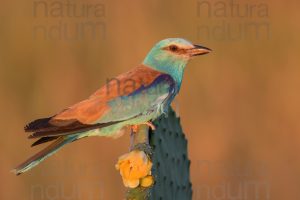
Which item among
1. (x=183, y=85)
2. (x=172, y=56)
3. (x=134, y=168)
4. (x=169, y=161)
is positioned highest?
(x=172, y=56)

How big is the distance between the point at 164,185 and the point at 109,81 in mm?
904

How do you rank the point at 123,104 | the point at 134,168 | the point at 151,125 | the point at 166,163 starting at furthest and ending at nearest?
the point at 123,104 → the point at 151,125 → the point at 166,163 → the point at 134,168

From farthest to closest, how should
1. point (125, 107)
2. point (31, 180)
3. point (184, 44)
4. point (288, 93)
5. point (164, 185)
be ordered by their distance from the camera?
point (288, 93), point (31, 180), point (184, 44), point (125, 107), point (164, 185)

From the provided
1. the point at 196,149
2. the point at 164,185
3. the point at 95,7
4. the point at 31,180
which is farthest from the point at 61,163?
the point at 164,185

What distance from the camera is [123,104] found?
16.2 ft

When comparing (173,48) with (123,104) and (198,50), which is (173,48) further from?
(123,104)

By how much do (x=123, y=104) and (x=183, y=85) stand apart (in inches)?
140

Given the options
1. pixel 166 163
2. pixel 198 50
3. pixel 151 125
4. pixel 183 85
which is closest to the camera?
pixel 166 163

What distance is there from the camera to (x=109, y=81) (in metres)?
5.07

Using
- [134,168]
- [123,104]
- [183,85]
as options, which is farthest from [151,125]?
[183,85]

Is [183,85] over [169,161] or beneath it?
beneath

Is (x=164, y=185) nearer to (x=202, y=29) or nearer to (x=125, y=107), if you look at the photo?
(x=125, y=107)

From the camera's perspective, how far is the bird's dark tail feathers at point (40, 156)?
14.9 feet

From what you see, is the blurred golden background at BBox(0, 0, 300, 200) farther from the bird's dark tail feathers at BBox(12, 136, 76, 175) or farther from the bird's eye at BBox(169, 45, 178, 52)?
the bird's dark tail feathers at BBox(12, 136, 76, 175)
